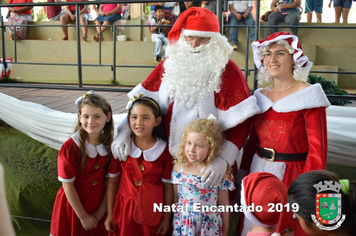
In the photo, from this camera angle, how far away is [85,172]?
2297 millimetres

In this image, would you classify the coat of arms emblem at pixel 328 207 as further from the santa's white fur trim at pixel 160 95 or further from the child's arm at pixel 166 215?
the santa's white fur trim at pixel 160 95

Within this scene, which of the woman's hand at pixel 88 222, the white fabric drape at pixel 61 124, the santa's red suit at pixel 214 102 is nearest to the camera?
the santa's red suit at pixel 214 102

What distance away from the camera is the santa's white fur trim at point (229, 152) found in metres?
2.14

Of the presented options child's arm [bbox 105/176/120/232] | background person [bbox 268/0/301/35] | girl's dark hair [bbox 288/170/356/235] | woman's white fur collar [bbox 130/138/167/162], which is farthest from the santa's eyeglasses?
background person [bbox 268/0/301/35]

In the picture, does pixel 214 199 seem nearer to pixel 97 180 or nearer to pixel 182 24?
pixel 97 180

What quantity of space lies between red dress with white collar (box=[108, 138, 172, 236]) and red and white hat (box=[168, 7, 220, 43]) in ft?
2.37

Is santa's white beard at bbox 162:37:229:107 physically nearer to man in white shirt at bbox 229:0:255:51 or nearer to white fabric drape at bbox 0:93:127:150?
white fabric drape at bbox 0:93:127:150

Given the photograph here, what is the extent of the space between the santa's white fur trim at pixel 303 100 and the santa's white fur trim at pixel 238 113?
10cm

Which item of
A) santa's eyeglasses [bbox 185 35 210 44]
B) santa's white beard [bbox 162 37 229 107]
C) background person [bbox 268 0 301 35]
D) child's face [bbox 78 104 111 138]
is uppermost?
background person [bbox 268 0 301 35]

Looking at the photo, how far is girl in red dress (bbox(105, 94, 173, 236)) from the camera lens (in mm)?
2209

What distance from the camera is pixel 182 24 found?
7.54 ft

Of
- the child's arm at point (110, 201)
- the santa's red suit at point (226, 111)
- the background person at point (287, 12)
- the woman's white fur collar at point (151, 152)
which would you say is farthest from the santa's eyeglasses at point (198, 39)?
the background person at point (287, 12)

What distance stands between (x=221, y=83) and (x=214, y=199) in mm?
725

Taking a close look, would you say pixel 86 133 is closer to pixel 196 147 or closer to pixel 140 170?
pixel 140 170
